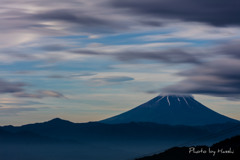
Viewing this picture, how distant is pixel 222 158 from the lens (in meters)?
200

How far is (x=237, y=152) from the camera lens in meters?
200

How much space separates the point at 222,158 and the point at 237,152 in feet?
23.6
